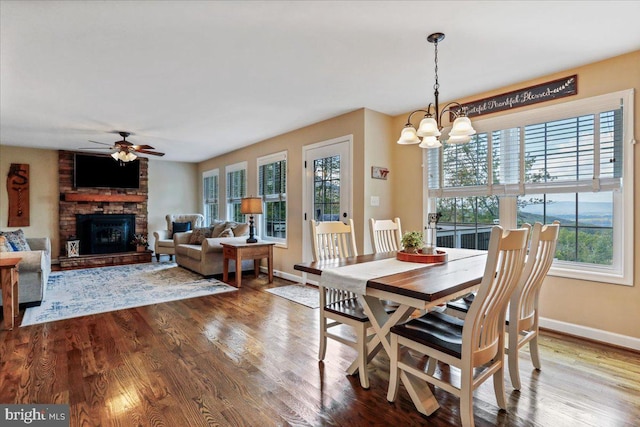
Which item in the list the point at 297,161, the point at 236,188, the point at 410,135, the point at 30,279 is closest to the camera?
the point at 410,135

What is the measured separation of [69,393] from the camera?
6.52 feet

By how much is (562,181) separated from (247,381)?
3139 mm

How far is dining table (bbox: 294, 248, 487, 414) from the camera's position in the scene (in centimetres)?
166

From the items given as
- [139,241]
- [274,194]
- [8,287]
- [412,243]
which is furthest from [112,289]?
[412,243]

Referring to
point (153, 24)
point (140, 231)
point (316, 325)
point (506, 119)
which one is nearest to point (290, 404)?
point (316, 325)

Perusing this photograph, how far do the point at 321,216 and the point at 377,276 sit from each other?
9.41 ft

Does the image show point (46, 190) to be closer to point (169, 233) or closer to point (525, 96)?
point (169, 233)

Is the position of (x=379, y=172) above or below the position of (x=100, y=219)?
above

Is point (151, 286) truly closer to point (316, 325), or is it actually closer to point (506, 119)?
point (316, 325)

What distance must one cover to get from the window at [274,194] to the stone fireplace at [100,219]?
3.14 m

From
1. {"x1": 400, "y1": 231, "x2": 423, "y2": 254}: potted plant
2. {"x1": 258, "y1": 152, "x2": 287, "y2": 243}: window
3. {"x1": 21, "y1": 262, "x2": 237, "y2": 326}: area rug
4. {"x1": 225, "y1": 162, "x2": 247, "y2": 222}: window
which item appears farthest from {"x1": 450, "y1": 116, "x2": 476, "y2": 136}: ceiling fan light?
{"x1": 225, "y1": 162, "x2": 247, "y2": 222}: window

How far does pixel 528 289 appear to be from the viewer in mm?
2006

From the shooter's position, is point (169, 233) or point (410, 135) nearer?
point (410, 135)

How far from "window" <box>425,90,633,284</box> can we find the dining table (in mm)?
1261
